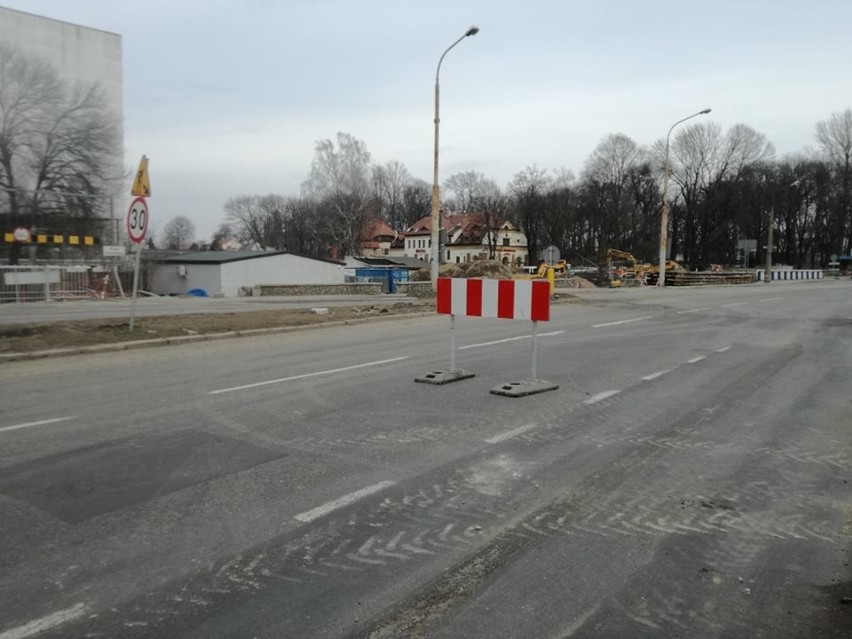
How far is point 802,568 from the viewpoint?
3828 mm

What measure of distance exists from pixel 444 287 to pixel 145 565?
20.7 feet

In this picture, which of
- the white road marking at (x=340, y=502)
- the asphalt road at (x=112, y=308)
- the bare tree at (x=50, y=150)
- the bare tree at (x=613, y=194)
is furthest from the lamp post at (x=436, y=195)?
the bare tree at (x=613, y=194)

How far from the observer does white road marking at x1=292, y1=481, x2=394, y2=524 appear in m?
4.42

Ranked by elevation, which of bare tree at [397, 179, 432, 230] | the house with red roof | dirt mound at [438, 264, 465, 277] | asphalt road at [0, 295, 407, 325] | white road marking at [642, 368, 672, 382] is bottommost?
white road marking at [642, 368, 672, 382]

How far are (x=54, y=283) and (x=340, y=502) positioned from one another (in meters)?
29.7

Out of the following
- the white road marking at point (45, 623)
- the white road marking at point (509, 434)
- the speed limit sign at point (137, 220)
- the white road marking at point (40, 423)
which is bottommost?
the white road marking at point (45, 623)

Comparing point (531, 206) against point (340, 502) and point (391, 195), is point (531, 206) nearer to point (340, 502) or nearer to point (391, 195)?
point (391, 195)

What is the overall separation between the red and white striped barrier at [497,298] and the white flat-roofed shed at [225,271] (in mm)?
30582

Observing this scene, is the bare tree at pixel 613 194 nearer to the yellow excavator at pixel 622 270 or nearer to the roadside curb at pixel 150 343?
the yellow excavator at pixel 622 270

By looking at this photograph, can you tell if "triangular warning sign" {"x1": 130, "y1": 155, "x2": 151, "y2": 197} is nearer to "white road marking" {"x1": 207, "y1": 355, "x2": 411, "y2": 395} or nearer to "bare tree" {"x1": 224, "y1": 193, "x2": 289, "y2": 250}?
"white road marking" {"x1": 207, "y1": 355, "x2": 411, "y2": 395}

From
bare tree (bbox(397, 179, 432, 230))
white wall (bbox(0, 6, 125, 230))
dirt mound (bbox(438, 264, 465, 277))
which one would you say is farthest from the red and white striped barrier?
bare tree (bbox(397, 179, 432, 230))

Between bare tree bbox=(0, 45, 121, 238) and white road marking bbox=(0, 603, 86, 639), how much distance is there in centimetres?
4281

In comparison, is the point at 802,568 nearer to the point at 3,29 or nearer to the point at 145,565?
the point at 145,565

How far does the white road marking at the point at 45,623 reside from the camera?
303 cm
